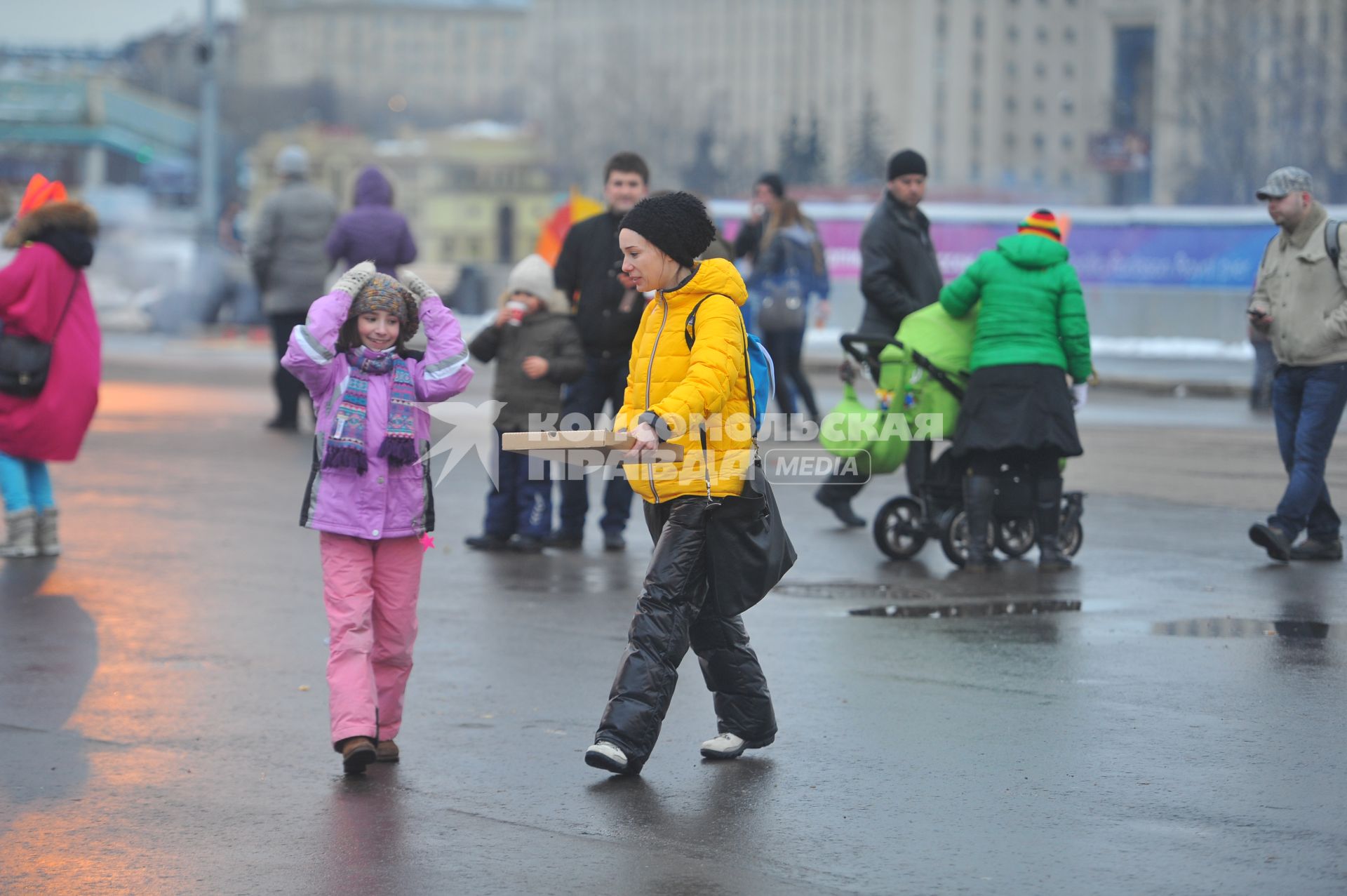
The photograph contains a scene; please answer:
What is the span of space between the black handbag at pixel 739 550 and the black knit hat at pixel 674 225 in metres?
0.67

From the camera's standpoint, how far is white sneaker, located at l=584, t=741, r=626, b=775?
18.5 feet

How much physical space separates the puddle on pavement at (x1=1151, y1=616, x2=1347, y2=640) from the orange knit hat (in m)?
5.73

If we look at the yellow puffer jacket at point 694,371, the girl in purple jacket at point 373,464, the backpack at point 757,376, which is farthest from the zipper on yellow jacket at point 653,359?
the girl in purple jacket at point 373,464

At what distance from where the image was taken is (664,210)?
580cm

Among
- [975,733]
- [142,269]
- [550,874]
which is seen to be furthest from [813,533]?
[142,269]

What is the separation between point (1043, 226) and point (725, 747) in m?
4.14

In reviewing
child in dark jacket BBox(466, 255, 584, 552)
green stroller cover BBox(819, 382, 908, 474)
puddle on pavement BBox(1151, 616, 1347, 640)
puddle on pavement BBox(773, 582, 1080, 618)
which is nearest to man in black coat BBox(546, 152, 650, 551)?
child in dark jacket BBox(466, 255, 584, 552)

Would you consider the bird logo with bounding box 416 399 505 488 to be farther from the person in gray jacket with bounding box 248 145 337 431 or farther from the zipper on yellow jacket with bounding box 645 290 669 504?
the zipper on yellow jacket with bounding box 645 290 669 504

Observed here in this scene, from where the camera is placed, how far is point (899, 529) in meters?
9.80

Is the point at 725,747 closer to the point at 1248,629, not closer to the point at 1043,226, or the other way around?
the point at 1248,629

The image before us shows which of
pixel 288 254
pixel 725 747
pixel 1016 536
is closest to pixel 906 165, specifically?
pixel 1016 536

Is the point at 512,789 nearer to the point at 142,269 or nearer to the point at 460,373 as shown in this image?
the point at 460,373

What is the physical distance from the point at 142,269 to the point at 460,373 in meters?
38.1

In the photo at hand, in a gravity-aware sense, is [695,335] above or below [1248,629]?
above
